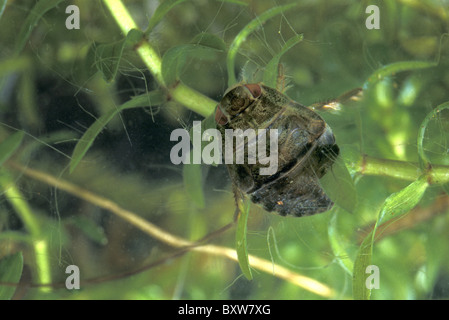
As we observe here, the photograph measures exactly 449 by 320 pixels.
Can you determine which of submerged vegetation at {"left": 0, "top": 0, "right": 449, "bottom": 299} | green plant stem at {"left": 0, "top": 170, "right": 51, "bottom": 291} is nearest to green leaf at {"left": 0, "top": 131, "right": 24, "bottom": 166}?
submerged vegetation at {"left": 0, "top": 0, "right": 449, "bottom": 299}

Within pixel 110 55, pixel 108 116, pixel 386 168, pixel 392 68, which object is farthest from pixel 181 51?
pixel 386 168

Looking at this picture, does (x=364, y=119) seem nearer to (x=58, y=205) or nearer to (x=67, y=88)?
(x=67, y=88)

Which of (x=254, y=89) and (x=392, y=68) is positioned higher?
(x=392, y=68)

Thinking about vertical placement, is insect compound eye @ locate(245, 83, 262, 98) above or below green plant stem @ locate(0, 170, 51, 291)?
above

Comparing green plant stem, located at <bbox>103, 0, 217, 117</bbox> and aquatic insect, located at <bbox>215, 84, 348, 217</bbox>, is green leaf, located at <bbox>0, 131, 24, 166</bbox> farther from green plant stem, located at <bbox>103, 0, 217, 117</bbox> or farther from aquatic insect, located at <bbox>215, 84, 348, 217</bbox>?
aquatic insect, located at <bbox>215, 84, 348, 217</bbox>

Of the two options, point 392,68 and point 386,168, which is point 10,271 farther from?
point 392,68

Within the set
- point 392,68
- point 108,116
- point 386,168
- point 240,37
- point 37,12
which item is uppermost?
point 37,12

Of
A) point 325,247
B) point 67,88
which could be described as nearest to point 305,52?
point 325,247

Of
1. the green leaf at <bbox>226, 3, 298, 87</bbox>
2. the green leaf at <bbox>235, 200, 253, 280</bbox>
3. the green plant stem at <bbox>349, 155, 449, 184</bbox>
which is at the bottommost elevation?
the green leaf at <bbox>235, 200, 253, 280</bbox>
